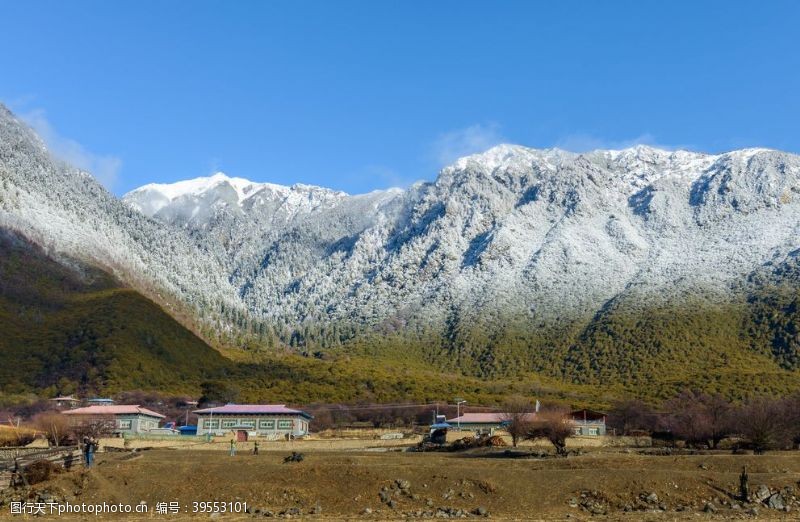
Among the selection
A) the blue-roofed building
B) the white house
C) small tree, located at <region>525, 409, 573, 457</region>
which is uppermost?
small tree, located at <region>525, 409, 573, 457</region>

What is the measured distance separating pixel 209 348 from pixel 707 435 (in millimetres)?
119716

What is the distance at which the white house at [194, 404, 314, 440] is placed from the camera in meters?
90.4

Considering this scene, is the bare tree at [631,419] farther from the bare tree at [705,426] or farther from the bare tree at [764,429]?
the bare tree at [764,429]

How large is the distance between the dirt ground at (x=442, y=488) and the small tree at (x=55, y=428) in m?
23.6

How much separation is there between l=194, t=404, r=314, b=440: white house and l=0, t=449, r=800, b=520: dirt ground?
44.3 m

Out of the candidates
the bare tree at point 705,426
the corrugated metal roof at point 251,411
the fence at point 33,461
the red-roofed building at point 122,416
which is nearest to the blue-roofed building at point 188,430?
the corrugated metal roof at point 251,411

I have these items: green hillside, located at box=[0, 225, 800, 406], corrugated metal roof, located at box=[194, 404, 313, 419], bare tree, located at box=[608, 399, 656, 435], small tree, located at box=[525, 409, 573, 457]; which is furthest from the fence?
green hillside, located at box=[0, 225, 800, 406]

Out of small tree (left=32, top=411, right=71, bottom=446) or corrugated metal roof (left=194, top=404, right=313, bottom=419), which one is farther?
corrugated metal roof (left=194, top=404, right=313, bottom=419)

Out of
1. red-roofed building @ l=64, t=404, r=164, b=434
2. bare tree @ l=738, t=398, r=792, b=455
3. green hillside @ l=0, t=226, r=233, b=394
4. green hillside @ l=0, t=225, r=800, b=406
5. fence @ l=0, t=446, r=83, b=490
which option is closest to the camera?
fence @ l=0, t=446, r=83, b=490

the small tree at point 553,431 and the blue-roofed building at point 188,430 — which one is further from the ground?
the small tree at point 553,431

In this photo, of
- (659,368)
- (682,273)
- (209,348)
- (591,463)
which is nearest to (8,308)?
(209,348)

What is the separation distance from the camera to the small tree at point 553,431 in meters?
57.9

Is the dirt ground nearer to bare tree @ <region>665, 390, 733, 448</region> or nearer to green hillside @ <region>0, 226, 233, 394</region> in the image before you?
bare tree @ <region>665, 390, 733, 448</region>

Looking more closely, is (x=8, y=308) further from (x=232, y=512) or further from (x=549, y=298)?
(x=232, y=512)
